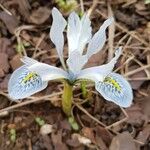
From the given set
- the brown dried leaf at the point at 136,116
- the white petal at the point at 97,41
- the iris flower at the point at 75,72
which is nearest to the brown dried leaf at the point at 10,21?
the iris flower at the point at 75,72

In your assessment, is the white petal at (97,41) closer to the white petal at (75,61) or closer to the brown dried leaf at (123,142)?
the white petal at (75,61)

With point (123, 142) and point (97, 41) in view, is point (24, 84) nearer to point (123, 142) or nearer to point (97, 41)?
point (97, 41)

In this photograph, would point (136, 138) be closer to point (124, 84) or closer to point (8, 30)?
point (124, 84)

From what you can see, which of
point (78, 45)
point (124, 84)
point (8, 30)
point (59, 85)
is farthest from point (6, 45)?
point (124, 84)

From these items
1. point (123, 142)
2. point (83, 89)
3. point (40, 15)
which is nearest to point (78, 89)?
point (83, 89)

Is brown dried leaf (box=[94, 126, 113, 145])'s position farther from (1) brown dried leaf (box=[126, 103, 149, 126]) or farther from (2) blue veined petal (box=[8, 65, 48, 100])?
(2) blue veined petal (box=[8, 65, 48, 100])
